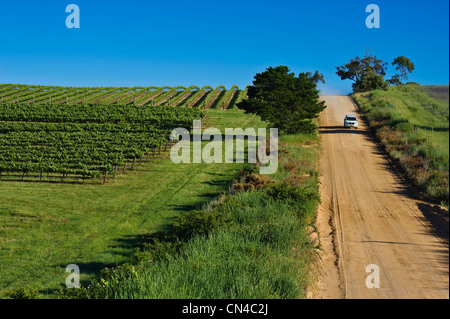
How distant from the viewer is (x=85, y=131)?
5188 centimetres

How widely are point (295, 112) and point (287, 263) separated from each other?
35.0 m

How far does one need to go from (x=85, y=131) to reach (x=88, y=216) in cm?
3158

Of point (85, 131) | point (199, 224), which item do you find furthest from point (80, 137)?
point (199, 224)

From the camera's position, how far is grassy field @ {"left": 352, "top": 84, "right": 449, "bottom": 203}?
134 inches

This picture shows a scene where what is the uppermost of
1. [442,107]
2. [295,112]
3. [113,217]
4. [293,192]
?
[295,112]

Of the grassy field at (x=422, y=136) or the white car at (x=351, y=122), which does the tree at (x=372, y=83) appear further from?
the white car at (x=351, y=122)

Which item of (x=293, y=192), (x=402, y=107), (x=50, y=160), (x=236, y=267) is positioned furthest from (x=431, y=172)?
(x=402, y=107)

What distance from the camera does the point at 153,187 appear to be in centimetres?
2977

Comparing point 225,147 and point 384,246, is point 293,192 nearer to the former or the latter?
point 384,246

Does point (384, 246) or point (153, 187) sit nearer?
point (384, 246)

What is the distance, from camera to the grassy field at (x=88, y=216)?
1647 centimetres

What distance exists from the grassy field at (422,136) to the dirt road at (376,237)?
1054mm

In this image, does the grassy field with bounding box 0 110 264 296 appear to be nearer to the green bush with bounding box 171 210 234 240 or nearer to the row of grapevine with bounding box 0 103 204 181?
the row of grapevine with bounding box 0 103 204 181

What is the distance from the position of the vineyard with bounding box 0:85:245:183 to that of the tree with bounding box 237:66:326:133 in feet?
38.5
